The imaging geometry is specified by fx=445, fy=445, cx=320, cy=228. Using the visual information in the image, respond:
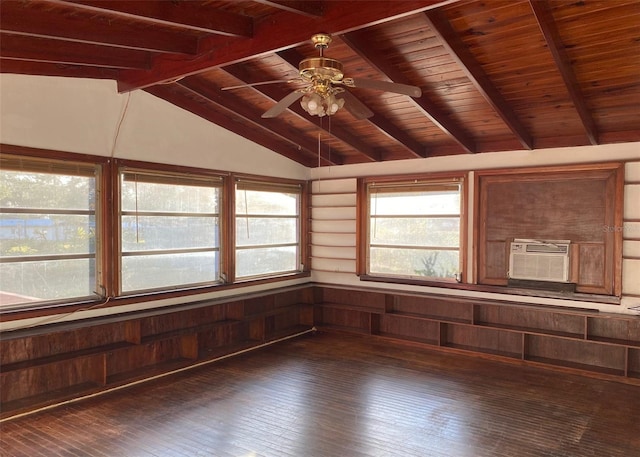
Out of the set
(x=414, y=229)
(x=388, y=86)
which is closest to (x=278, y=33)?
(x=388, y=86)

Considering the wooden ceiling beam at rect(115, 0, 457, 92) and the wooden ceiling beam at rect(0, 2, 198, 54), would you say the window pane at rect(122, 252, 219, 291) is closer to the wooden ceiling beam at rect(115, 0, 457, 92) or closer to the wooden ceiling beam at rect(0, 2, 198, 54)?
the wooden ceiling beam at rect(115, 0, 457, 92)

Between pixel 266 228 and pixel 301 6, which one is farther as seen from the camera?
pixel 266 228

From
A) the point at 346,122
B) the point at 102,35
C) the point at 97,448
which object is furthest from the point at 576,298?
the point at 102,35

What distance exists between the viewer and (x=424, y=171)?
651 cm

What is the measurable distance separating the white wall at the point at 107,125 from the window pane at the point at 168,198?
0.32 m

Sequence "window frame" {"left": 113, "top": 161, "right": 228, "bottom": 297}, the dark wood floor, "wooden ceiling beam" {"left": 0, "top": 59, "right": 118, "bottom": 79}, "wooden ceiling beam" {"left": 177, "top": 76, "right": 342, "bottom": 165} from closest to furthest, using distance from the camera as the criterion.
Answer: the dark wood floor, "wooden ceiling beam" {"left": 0, "top": 59, "right": 118, "bottom": 79}, "window frame" {"left": 113, "top": 161, "right": 228, "bottom": 297}, "wooden ceiling beam" {"left": 177, "top": 76, "right": 342, "bottom": 165}

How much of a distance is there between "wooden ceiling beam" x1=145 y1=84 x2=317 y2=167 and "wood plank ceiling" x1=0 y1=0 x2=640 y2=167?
3 cm

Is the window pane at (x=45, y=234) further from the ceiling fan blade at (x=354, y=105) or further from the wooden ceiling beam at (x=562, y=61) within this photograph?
the wooden ceiling beam at (x=562, y=61)

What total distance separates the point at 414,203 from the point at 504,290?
1743mm

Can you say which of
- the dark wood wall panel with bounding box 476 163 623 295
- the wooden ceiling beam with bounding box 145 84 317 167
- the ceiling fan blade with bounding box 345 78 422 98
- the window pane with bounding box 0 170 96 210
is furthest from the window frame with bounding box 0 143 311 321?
the dark wood wall panel with bounding box 476 163 623 295

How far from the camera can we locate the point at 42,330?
430 centimetres

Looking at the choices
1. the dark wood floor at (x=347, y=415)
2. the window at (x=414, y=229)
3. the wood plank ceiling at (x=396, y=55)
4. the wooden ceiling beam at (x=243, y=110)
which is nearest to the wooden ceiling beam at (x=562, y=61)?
the wood plank ceiling at (x=396, y=55)

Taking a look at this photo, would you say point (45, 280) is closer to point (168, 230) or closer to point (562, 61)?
point (168, 230)

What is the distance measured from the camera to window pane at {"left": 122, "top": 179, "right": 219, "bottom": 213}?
515 centimetres
